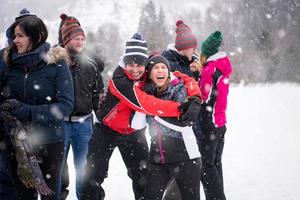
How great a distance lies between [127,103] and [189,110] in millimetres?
703

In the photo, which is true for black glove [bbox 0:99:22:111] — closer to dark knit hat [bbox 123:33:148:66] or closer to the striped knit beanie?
dark knit hat [bbox 123:33:148:66]

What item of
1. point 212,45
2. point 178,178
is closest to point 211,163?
point 178,178

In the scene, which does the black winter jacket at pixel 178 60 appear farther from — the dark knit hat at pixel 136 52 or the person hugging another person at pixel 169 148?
the person hugging another person at pixel 169 148

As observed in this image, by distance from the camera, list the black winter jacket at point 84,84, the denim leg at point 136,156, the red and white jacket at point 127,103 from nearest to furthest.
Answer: the red and white jacket at point 127,103 < the denim leg at point 136,156 < the black winter jacket at point 84,84

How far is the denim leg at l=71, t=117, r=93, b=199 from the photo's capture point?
482 cm

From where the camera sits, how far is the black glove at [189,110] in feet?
11.2

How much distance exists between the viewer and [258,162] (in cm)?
764

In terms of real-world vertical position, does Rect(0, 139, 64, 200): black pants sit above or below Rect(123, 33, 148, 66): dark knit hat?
below

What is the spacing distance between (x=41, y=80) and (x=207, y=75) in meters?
2.34

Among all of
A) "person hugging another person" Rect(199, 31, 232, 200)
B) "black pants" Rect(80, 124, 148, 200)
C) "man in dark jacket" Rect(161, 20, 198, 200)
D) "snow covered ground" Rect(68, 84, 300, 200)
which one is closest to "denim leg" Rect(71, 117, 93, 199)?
"black pants" Rect(80, 124, 148, 200)

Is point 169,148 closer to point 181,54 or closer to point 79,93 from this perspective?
point 181,54

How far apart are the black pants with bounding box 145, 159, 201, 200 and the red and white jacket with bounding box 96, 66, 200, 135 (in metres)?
0.55

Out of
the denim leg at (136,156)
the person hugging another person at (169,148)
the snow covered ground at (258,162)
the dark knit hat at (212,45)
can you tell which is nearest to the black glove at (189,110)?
the person hugging another person at (169,148)

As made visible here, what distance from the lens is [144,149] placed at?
4.64 m
